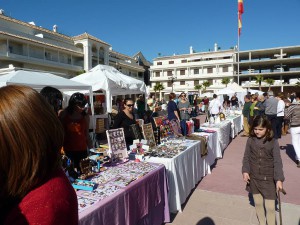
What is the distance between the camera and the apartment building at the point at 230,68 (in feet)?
152

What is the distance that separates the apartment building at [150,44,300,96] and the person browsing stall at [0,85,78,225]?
42.5 m

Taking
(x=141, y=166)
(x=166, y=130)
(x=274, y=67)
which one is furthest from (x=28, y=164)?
(x=274, y=67)

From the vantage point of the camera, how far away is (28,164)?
2.72 ft

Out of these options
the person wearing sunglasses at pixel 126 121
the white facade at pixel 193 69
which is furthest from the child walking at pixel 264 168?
the white facade at pixel 193 69

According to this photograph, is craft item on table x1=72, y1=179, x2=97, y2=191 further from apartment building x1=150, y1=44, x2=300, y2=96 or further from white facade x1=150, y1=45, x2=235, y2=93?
white facade x1=150, y1=45, x2=235, y2=93

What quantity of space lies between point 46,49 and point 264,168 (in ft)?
111

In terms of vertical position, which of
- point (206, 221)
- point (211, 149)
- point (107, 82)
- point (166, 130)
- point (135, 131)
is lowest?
point (206, 221)

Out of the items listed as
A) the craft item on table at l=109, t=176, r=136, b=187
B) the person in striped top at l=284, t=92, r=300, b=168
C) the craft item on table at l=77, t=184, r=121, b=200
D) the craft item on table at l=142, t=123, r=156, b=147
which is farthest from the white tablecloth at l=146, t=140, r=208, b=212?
the person in striped top at l=284, t=92, r=300, b=168

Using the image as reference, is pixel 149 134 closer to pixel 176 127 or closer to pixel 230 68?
pixel 176 127

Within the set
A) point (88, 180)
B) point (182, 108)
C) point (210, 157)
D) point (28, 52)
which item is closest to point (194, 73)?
point (28, 52)

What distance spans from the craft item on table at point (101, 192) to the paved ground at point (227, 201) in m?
1.39

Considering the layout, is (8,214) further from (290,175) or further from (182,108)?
(182,108)

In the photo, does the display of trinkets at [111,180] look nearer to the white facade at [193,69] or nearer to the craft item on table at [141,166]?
the craft item on table at [141,166]

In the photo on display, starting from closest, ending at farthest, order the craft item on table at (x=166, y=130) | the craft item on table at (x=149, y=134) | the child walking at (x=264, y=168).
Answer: the child walking at (x=264, y=168) → the craft item on table at (x=149, y=134) → the craft item on table at (x=166, y=130)
